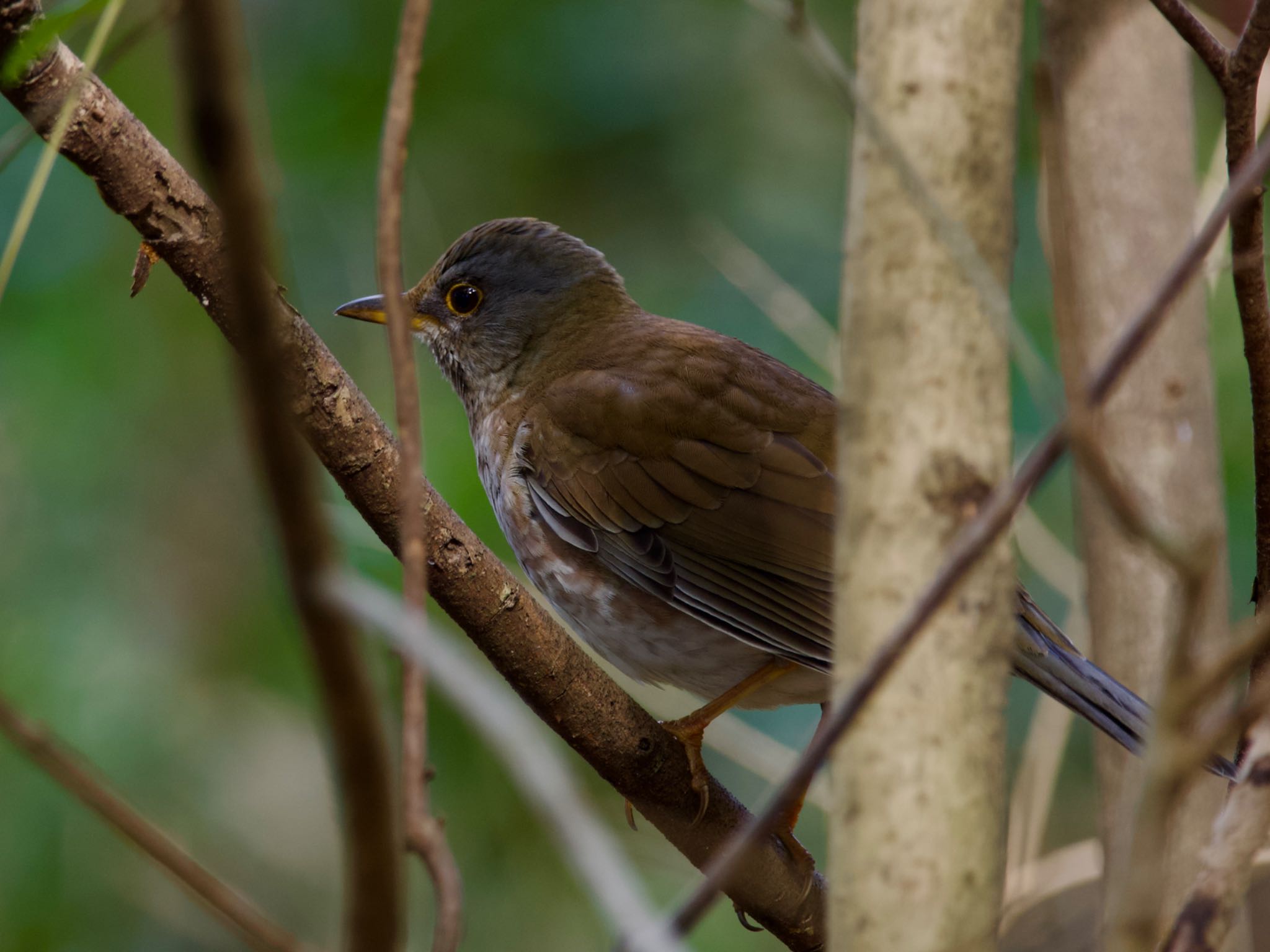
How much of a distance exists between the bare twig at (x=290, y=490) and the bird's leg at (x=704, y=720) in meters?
2.14

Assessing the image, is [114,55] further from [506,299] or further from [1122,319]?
[506,299]

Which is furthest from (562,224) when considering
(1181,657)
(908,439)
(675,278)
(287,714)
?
(1181,657)

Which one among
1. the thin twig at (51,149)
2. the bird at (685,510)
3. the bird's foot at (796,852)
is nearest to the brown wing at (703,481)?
the bird at (685,510)

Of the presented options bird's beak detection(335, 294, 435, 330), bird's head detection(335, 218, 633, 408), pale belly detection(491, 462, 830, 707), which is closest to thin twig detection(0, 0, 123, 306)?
pale belly detection(491, 462, 830, 707)

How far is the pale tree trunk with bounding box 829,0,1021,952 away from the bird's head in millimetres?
2991

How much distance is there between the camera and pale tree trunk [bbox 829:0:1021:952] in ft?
4.21

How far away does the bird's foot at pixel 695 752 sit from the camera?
3.04 metres

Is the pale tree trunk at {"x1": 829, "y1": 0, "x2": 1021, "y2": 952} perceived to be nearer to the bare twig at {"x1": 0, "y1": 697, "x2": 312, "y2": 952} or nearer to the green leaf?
the bare twig at {"x1": 0, "y1": 697, "x2": 312, "y2": 952}

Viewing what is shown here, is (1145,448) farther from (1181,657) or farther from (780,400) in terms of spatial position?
(1181,657)

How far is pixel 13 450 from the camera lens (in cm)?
536

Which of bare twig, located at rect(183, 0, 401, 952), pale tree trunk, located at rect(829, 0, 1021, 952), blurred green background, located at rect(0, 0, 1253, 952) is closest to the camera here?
bare twig, located at rect(183, 0, 401, 952)

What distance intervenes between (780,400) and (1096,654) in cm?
108

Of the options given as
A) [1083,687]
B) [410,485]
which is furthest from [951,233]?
[1083,687]

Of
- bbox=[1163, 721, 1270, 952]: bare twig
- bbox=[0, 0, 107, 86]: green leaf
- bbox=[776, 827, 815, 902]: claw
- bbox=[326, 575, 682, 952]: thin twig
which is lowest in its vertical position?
bbox=[776, 827, 815, 902]: claw
